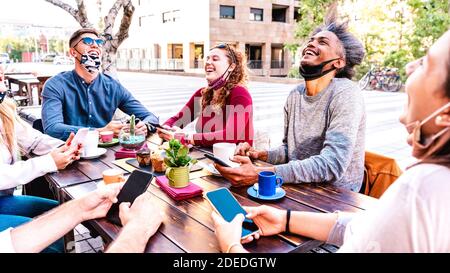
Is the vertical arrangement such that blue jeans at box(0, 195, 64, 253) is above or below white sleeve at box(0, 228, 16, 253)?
below

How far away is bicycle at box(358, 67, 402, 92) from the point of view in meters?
14.1

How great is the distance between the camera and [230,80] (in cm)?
313

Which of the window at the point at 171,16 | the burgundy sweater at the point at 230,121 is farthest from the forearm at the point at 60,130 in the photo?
the window at the point at 171,16

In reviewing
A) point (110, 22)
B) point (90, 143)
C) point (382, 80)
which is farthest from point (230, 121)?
point (382, 80)

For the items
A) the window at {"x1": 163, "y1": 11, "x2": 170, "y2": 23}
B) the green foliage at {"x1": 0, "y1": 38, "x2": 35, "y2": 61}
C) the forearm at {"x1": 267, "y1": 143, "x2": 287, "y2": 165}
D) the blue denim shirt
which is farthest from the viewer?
the green foliage at {"x1": 0, "y1": 38, "x2": 35, "y2": 61}

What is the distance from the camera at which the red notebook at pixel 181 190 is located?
5.56 ft

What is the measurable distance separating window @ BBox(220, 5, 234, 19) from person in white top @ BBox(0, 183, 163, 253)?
89.5 ft

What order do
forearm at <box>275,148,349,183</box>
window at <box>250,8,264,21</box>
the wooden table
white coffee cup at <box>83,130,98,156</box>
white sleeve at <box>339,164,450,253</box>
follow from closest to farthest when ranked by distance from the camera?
white sleeve at <box>339,164,450,253</box> < the wooden table < forearm at <box>275,148,349,183</box> < white coffee cup at <box>83,130,98,156</box> < window at <box>250,8,264,21</box>

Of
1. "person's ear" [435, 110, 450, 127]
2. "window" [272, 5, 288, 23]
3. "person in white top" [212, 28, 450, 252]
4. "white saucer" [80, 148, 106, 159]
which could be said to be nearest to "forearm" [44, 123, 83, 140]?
"white saucer" [80, 148, 106, 159]

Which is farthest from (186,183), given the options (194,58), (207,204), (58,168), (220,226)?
(194,58)

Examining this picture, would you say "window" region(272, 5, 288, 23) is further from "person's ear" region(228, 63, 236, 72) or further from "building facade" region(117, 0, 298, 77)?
"person's ear" region(228, 63, 236, 72)

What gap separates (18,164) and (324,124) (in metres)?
1.84

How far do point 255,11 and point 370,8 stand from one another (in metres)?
16.0

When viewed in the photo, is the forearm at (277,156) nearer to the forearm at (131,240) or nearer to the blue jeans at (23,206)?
the forearm at (131,240)
